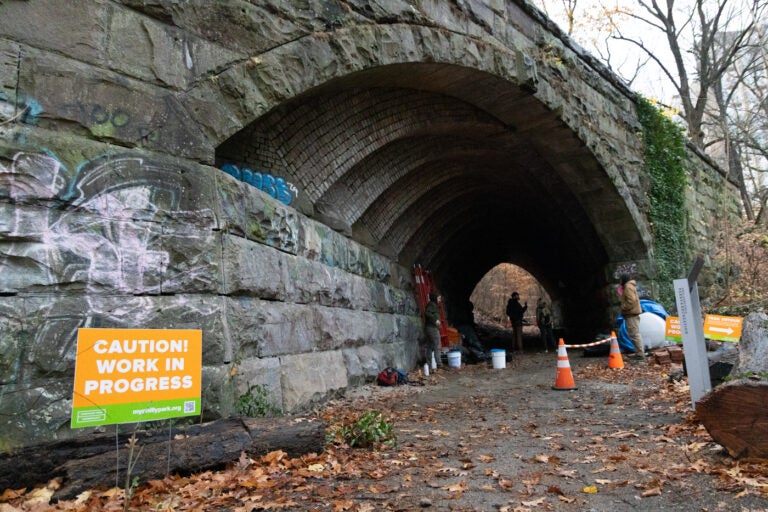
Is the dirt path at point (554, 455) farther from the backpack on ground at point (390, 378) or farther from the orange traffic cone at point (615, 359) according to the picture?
the orange traffic cone at point (615, 359)

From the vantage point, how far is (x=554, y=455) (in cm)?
434

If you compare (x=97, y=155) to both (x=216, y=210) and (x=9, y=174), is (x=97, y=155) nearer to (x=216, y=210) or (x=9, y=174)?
(x=9, y=174)

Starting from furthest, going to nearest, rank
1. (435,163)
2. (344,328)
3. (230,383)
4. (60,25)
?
(435,163), (344,328), (230,383), (60,25)

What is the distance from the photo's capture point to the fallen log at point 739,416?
3.49 m

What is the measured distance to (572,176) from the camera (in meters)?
11.6

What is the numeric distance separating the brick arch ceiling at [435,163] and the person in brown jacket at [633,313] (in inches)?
96.4

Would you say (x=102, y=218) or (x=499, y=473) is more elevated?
(x=102, y=218)

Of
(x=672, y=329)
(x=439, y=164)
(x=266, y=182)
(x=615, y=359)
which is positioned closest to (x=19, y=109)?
(x=266, y=182)

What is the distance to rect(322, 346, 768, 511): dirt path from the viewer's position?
3.27m

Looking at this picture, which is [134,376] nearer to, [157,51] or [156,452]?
[156,452]

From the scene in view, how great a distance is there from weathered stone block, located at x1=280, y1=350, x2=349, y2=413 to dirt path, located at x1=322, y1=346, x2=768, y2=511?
305 mm

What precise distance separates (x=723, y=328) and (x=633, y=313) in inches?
144

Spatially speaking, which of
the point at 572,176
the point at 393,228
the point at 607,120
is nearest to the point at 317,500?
the point at 393,228

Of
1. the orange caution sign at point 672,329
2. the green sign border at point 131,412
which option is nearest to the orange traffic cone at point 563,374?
the orange caution sign at point 672,329
